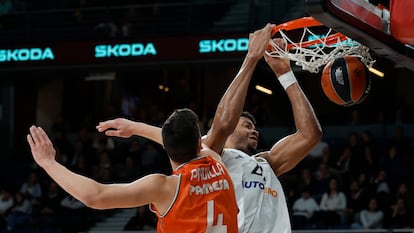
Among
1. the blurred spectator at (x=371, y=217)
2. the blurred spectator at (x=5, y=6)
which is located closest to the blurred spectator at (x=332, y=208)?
the blurred spectator at (x=371, y=217)

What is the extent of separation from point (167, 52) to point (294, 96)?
8.91m

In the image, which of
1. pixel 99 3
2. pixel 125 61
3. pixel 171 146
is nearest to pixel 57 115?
pixel 99 3

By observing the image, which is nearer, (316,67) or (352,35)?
(352,35)

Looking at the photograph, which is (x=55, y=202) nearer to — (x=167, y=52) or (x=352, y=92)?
(x=167, y=52)

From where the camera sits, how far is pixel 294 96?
4719mm

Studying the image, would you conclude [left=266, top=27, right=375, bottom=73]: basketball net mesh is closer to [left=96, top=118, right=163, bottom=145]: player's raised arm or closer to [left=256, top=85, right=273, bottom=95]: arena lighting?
[left=96, top=118, right=163, bottom=145]: player's raised arm

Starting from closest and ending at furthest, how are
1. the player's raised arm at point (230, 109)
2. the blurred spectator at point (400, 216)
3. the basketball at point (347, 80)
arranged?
the player's raised arm at point (230, 109), the basketball at point (347, 80), the blurred spectator at point (400, 216)

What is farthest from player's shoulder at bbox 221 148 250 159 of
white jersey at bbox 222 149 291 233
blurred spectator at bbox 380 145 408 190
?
blurred spectator at bbox 380 145 408 190

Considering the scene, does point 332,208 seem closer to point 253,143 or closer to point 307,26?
point 307,26

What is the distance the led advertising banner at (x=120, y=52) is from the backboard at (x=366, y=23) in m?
7.70

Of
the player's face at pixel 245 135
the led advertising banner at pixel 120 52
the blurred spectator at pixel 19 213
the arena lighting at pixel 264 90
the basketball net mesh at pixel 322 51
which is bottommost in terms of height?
the blurred spectator at pixel 19 213

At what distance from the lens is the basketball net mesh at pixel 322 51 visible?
4973mm

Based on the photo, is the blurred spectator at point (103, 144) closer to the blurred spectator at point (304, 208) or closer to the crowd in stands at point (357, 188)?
the crowd in stands at point (357, 188)

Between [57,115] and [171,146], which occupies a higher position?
[171,146]
